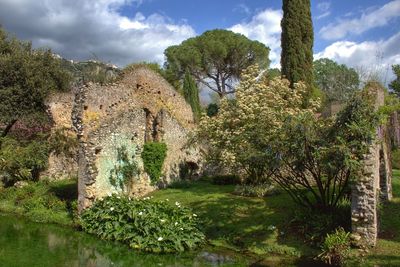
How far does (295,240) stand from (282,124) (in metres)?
3.43

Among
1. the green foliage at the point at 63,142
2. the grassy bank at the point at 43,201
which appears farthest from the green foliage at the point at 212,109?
the grassy bank at the point at 43,201

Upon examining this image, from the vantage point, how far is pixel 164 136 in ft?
67.9

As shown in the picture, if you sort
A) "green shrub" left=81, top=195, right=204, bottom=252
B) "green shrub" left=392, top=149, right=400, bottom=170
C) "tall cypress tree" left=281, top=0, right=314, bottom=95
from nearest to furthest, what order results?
"green shrub" left=81, top=195, right=204, bottom=252, "green shrub" left=392, top=149, right=400, bottom=170, "tall cypress tree" left=281, top=0, right=314, bottom=95

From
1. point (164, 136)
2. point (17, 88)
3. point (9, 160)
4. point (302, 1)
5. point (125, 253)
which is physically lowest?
point (125, 253)

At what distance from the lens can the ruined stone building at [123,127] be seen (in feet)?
53.4

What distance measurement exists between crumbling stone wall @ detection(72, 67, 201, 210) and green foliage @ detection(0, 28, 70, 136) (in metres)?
7.37

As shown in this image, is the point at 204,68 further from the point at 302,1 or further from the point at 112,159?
the point at 112,159

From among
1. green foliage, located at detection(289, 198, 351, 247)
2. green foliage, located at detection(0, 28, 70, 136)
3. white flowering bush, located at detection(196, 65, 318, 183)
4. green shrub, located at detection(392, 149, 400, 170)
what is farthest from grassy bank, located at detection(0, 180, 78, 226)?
green shrub, located at detection(392, 149, 400, 170)

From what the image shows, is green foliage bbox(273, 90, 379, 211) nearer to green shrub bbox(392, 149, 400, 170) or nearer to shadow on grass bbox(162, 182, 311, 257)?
shadow on grass bbox(162, 182, 311, 257)

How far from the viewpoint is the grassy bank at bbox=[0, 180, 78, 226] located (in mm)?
16453

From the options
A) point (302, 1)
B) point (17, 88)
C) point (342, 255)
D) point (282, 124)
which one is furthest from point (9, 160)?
point (302, 1)

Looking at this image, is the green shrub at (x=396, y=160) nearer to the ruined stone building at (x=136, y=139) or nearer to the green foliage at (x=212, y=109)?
the ruined stone building at (x=136, y=139)

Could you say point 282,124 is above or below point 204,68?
below

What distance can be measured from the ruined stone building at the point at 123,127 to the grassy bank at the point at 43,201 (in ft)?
4.01
